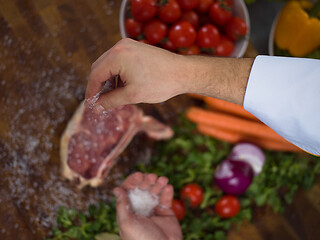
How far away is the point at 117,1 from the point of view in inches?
51.6

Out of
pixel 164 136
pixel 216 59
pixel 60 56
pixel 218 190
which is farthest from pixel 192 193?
pixel 60 56

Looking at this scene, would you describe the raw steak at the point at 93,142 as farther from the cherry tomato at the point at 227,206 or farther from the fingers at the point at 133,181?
the cherry tomato at the point at 227,206

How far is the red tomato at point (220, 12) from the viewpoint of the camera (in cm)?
122

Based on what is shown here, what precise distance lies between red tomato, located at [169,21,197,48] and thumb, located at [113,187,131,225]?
0.58 metres

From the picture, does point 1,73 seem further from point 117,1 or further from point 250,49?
point 250,49

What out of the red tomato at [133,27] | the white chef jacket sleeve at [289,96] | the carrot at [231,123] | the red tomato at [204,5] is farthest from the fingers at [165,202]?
the red tomato at [204,5]

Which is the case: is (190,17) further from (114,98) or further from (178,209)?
(178,209)

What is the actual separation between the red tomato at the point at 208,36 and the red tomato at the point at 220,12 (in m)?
0.04

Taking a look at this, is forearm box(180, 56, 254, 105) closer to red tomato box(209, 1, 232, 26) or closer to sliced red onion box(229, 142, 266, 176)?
red tomato box(209, 1, 232, 26)

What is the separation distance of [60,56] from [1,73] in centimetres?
22

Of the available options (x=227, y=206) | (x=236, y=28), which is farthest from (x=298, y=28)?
(x=227, y=206)

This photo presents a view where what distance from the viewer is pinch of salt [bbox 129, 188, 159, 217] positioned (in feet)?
3.97

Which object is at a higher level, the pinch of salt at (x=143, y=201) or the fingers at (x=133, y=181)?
the fingers at (x=133, y=181)

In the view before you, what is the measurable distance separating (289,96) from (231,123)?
2.02ft
